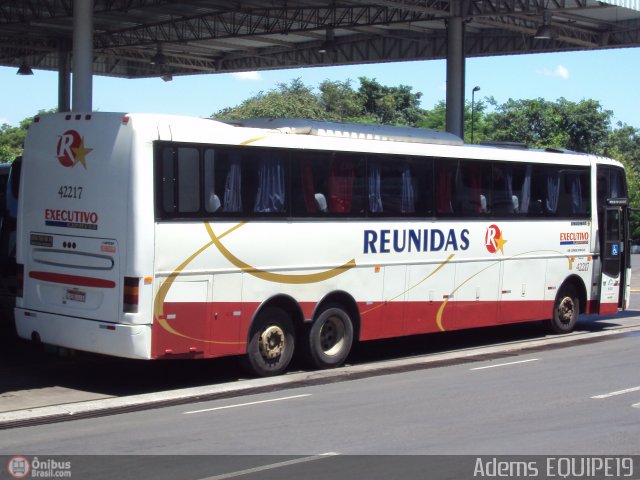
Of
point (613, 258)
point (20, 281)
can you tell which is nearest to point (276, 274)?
point (20, 281)

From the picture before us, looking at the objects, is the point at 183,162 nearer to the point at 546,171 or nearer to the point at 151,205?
the point at 151,205

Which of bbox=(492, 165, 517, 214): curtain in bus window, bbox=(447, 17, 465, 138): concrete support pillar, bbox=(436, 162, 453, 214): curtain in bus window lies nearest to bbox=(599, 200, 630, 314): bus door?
bbox=(492, 165, 517, 214): curtain in bus window

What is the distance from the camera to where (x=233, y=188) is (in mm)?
13508

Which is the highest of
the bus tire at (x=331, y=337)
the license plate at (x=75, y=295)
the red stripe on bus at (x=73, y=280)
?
the red stripe on bus at (x=73, y=280)

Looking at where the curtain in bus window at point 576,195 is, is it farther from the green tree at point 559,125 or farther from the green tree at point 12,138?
the green tree at point 559,125

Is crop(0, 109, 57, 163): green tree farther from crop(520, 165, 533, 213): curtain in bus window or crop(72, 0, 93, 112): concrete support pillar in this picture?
crop(520, 165, 533, 213): curtain in bus window

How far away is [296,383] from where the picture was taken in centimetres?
1375

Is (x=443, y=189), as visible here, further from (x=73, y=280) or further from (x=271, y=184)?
(x=73, y=280)

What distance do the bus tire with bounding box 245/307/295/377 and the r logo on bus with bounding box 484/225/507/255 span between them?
4.72 m

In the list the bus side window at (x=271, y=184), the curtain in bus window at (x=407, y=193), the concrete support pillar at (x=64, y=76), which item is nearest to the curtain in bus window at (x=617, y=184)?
the curtain in bus window at (x=407, y=193)

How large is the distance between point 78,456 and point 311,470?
2197mm

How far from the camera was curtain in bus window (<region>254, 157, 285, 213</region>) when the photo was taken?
1389 centimetres

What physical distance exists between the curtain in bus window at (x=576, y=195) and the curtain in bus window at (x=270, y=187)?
7.59 m

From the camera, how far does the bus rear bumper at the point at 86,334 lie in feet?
40.5
